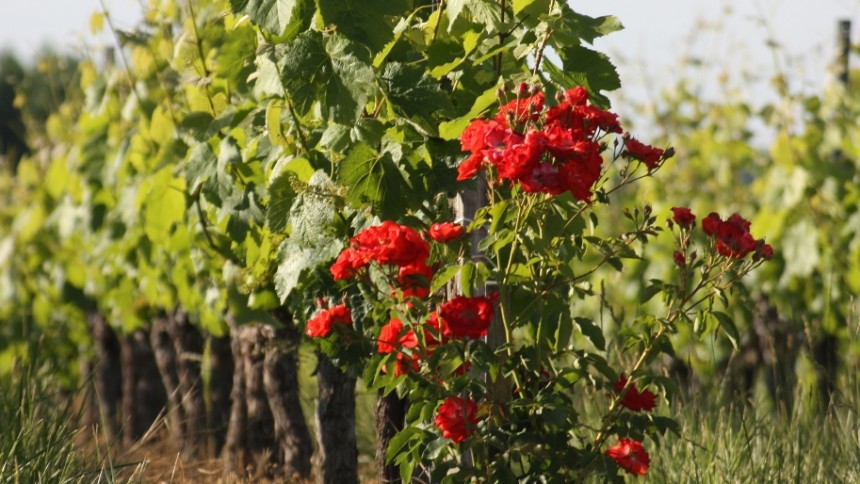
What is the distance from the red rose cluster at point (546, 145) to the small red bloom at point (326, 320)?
1.77 ft

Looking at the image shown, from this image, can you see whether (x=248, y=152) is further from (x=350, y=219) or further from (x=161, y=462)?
(x=161, y=462)

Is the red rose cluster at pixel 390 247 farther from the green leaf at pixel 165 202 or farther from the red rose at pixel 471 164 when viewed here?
the green leaf at pixel 165 202

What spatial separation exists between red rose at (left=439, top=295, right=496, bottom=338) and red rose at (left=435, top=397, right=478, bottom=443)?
200 mm

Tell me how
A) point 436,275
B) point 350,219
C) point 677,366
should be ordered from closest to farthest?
1. point 436,275
2. point 350,219
3. point 677,366

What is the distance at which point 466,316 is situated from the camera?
9.80 ft

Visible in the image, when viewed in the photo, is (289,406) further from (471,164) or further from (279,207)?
(471,164)

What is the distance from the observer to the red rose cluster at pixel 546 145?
2803 mm

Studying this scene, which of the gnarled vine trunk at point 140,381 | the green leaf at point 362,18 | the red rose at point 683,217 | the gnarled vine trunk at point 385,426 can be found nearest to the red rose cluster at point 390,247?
the green leaf at point 362,18

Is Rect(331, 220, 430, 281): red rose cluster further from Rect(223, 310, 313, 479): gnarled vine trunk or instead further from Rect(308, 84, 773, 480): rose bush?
Rect(223, 310, 313, 479): gnarled vine trunk

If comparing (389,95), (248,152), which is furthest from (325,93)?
(248,152)

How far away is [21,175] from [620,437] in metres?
7.01

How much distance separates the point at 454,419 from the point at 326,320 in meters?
0.43

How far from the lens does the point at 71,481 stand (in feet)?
12.2

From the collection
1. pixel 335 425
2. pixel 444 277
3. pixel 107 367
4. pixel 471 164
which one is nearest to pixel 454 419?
pixel 444 277
